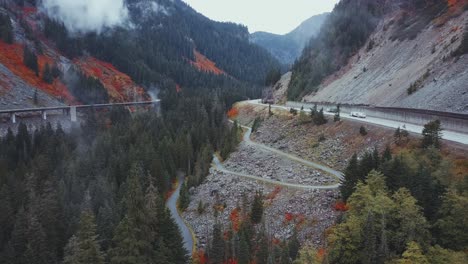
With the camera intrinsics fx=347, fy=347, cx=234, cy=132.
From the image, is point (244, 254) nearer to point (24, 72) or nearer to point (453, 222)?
point (453, 222)

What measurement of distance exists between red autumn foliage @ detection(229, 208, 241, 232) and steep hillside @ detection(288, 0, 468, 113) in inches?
1478

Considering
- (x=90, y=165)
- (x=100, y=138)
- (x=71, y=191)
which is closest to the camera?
(x=71, y=191)

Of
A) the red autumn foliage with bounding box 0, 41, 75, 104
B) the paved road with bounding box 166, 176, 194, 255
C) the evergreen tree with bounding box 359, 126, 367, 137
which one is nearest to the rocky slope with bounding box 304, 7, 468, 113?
the evergreen tree with bounding box 359, 126, 367, 137

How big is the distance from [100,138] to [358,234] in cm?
8438

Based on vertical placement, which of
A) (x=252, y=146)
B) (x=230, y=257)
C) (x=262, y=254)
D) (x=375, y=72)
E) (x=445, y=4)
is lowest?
(x=230, y=257)

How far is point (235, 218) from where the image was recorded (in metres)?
57.2

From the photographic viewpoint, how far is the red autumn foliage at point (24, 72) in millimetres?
134375

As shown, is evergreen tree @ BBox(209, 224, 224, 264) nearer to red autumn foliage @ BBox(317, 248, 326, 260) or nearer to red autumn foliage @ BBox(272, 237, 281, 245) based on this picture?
red autumn foliage @ BBox(272, 237, 281, 245)

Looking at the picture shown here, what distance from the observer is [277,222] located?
5150cm

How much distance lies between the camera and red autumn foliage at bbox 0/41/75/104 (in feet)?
441

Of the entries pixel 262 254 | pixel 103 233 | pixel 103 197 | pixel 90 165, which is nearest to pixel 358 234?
pixel 262 254

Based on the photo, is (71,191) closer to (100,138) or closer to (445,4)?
(100,138)

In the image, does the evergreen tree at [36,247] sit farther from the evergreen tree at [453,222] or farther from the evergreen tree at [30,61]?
the evergreen tree at [30,61]

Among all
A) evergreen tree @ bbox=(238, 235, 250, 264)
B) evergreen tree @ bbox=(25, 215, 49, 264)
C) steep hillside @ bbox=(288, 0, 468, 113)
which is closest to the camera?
evergreen tree @ bbox=(238, 235, 250, 264)
